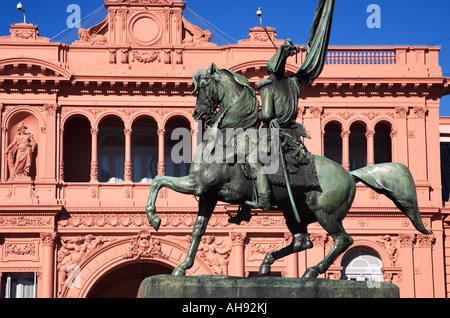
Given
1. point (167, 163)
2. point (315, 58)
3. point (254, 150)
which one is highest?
point (167, 163)

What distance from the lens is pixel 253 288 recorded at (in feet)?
52.7

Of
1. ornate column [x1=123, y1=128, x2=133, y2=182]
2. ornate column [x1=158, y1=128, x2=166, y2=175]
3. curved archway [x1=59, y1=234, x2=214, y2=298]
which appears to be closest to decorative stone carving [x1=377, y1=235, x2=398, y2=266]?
curved archway [x1=59, y1=234, x2=214, y2=298]

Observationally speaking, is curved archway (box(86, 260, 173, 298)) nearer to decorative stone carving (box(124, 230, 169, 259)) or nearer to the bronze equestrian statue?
decorative stone carving (box(124, 230, 169, 259))

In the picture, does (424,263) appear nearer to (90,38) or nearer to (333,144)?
(333,144)

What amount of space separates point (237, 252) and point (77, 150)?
8786 millimetres

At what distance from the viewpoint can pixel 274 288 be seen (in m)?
16.1

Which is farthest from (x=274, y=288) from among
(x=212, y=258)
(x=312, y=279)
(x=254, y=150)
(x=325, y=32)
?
(x=212, y=258)

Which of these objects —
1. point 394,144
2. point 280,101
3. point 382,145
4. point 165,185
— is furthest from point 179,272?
point 382,145

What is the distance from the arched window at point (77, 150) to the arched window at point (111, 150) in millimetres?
573

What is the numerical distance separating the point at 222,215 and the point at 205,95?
27270 mm

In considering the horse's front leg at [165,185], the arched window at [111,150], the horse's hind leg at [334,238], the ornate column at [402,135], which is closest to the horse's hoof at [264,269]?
the horse's hind leg at [334,238]

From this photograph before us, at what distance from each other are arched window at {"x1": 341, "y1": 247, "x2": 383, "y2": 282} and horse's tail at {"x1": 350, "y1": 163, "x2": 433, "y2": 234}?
2728 cm
